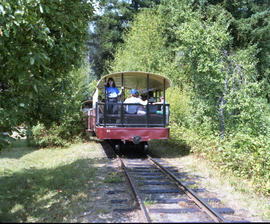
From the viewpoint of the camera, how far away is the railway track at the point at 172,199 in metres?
4.44

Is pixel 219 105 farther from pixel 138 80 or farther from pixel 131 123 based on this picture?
pixel 131 123

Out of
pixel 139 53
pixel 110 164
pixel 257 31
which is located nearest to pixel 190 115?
pixel 110 164

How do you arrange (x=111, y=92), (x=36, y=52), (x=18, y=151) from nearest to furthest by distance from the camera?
(x=36, y=52) → (x=111, y=92) → (x=18, y=151)

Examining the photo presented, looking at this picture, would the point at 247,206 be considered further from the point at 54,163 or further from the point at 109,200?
the point at 54,163

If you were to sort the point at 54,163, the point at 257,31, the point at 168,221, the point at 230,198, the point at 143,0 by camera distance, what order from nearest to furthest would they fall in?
the point at 168,221, the point at 230,198, the point at 54,163, the point at 257,31, the point at 143,0

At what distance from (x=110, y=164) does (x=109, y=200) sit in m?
3.40

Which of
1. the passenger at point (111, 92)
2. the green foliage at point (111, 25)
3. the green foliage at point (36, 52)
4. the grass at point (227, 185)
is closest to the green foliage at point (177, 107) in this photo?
the grass at point (227, 185)

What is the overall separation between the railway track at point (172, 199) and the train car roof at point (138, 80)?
3.70 meters

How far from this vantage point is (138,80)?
1089cm

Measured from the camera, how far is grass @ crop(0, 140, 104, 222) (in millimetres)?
4600

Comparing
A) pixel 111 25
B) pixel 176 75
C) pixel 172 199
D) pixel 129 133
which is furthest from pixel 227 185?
pixel 111 25

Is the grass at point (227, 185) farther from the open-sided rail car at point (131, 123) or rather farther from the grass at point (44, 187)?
the grass at point (44, 187)

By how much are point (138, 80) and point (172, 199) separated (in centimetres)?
636

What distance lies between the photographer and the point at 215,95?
1207cm
